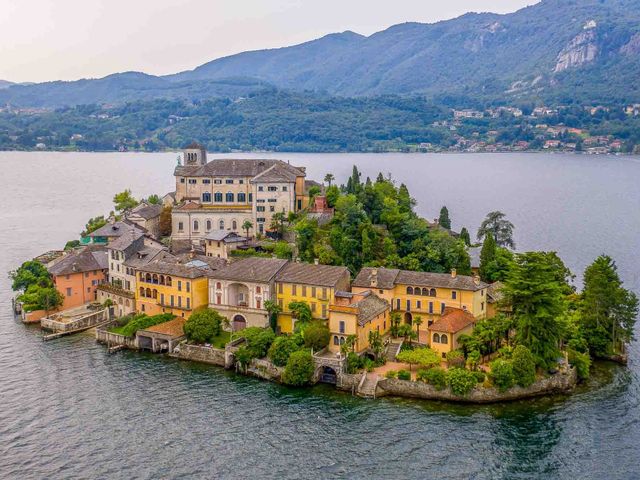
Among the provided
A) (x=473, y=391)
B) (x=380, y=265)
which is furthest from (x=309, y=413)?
(x=380, y=265)

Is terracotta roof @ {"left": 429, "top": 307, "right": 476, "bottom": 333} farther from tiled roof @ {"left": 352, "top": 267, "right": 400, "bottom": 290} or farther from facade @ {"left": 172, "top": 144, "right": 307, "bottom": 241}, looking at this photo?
facade @ {"left": 172, "top": 144, "right": 307, "bottom": 241}

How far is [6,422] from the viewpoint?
51.6m

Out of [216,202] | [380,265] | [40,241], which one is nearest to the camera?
[380,265]

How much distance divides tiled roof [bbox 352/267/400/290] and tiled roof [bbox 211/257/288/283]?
8074 mm

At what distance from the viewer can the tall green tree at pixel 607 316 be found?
6425 centimetres

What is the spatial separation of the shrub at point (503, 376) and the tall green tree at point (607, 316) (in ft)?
46.3

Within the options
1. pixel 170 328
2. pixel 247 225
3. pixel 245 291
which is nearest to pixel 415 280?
pixel 245 291

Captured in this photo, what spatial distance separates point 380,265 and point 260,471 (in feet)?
120

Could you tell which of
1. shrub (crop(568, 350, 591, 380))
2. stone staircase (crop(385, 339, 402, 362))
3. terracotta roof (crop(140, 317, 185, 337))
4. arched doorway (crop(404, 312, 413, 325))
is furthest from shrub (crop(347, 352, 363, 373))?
shrub (crop(568, 350, 591, 380))

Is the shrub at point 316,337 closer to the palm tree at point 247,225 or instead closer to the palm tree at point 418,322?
the palm tree at point 418,322

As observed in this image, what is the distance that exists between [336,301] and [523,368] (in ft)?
60.6

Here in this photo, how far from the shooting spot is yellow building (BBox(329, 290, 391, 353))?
60.1 m

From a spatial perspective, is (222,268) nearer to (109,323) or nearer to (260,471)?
(109,323)

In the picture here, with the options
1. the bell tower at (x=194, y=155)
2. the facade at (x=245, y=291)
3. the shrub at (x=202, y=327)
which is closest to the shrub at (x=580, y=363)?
the facade at (x=245, y=291)
